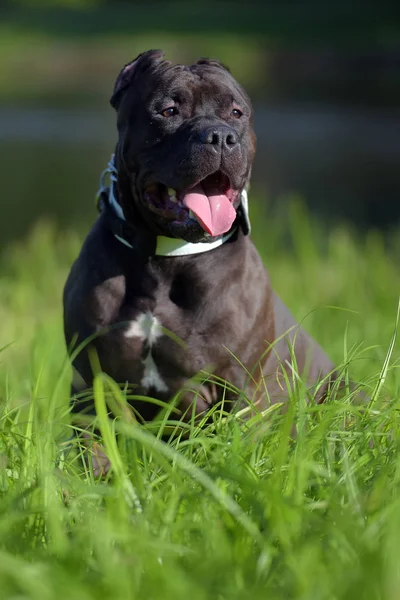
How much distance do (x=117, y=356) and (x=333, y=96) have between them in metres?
19.3

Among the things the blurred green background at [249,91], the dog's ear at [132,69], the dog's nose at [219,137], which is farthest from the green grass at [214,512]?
the blurred green background at [249,91]

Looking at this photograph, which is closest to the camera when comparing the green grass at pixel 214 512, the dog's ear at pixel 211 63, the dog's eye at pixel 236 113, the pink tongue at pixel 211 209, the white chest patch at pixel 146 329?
the green grass at pixel 214 512

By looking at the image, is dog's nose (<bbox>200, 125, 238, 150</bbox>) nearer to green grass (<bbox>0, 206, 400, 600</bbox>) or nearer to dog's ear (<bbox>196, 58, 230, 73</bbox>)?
dog's ear (<bbox>196, 58, 230, 73</bbox>)

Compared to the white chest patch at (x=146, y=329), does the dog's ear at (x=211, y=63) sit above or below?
above

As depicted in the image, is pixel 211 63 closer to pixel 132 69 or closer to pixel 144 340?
pixel 132 69

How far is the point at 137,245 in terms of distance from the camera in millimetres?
3340

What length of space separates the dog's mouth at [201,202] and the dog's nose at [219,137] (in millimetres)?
118

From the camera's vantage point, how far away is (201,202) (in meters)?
3.27

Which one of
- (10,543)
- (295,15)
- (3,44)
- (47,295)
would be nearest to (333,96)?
(3,44)

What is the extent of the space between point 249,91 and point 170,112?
19636 mm

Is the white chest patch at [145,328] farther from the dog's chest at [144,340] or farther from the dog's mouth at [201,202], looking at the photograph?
the dog's mouth at [201,202]

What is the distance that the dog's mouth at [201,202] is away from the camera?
10.5ft

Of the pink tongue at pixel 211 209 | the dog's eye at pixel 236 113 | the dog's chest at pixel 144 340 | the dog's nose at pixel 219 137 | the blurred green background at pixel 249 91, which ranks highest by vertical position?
the dog's eye at pixel 236 113

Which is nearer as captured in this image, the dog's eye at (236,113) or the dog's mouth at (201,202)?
the dog's mouth at (201,202)
